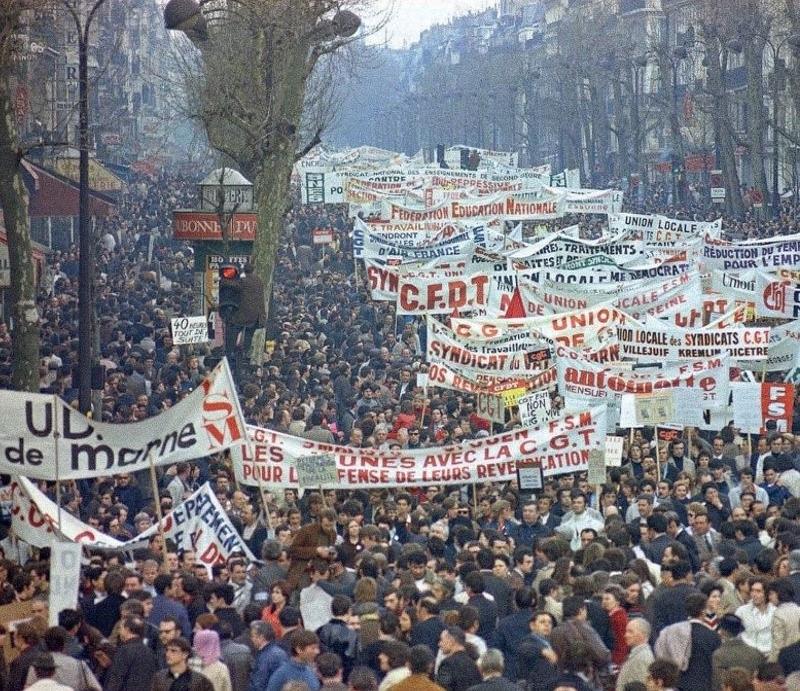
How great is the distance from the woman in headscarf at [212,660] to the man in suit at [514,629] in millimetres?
1653

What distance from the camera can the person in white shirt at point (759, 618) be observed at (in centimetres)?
1083

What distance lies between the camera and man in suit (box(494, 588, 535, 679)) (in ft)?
35.8

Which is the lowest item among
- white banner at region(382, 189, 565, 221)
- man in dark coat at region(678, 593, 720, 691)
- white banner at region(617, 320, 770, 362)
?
man in dark coat at region(678, 593, 720, 691)

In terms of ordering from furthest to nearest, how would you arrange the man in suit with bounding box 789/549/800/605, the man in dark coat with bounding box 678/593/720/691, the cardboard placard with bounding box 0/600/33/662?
the man in suit with bounding box 789/549/800/605 → the cardboard placard with bounding box 0/600/33/662 → the man in dark coat with bounding box 678/593/720/691

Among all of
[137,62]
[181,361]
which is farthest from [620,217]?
[137,62]

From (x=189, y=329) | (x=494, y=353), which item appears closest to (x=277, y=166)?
(x=189, y=329)

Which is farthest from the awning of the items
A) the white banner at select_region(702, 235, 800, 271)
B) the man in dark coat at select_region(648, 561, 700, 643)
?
the man in dark coat at select_region(648, 561, 700, 643)

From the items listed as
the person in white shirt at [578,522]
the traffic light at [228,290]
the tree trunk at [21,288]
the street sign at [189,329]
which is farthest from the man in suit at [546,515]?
the street sign at [189,329]

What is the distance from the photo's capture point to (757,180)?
63781 mm

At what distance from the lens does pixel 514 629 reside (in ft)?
35.9

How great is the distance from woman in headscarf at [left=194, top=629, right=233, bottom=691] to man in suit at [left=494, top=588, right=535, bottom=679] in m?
1.65

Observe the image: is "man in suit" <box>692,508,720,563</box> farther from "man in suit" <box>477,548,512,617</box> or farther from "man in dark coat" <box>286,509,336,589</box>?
"man in dark coat" <box>286,509,336,589</box>

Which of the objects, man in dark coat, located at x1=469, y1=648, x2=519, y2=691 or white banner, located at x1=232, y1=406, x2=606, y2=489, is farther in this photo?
white banner, located at x1=232, y1=406, x2=606, y2=489

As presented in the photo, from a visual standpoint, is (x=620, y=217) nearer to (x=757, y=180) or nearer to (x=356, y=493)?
(x=356, y=493)
